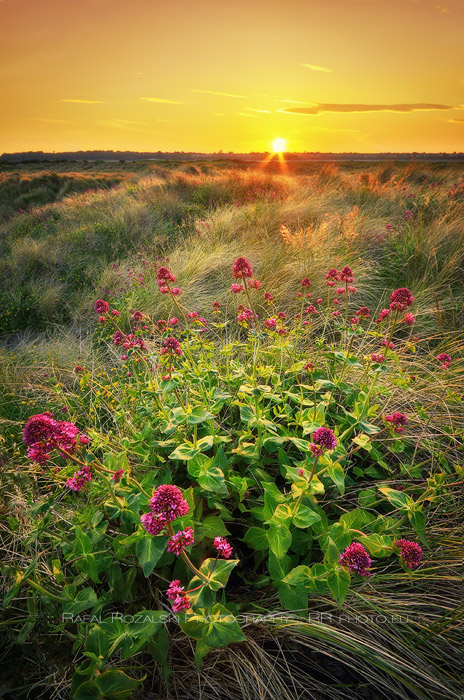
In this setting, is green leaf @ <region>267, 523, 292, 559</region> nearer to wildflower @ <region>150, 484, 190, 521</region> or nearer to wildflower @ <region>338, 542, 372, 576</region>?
wildflower @ <region>338, 542, 372, 576</region>

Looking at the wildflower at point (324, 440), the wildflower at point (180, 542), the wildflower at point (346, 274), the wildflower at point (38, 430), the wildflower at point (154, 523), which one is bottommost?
the wildflower at point (180, 542)

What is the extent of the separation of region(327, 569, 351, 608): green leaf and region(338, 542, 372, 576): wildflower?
73mm

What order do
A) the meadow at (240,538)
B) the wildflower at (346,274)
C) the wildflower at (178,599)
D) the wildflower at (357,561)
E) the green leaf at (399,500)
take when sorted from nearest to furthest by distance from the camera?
the wildflower at (178,599)
the wildflower at (357,561)
the meadow at (240,538)
the green leaf at (399,500)
the wildflower at (346,274)

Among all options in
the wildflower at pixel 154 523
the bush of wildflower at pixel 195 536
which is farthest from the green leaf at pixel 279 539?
the wildflower at pixel 154 523

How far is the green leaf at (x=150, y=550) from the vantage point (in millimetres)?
1195

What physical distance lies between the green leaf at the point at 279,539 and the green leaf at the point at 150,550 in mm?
435

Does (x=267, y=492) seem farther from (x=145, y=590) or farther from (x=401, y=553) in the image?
(x=145, y=590)

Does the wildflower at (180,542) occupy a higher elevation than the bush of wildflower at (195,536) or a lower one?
higher

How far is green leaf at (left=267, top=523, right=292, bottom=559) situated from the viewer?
1.33 m

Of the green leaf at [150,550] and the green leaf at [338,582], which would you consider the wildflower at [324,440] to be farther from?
the green leaf at [150,550]

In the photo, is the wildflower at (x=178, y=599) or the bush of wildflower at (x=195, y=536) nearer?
the wildflower at (x=178, y=599)

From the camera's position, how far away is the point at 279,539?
1361 millimetres

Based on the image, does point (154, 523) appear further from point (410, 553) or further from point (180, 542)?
point (410, 553)

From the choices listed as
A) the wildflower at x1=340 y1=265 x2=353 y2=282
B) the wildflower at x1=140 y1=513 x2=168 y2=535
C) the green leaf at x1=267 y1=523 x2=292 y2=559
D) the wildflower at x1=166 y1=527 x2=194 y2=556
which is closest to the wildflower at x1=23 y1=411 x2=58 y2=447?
the wildflower at x1=140 y1=513 x2=168 y2=535
